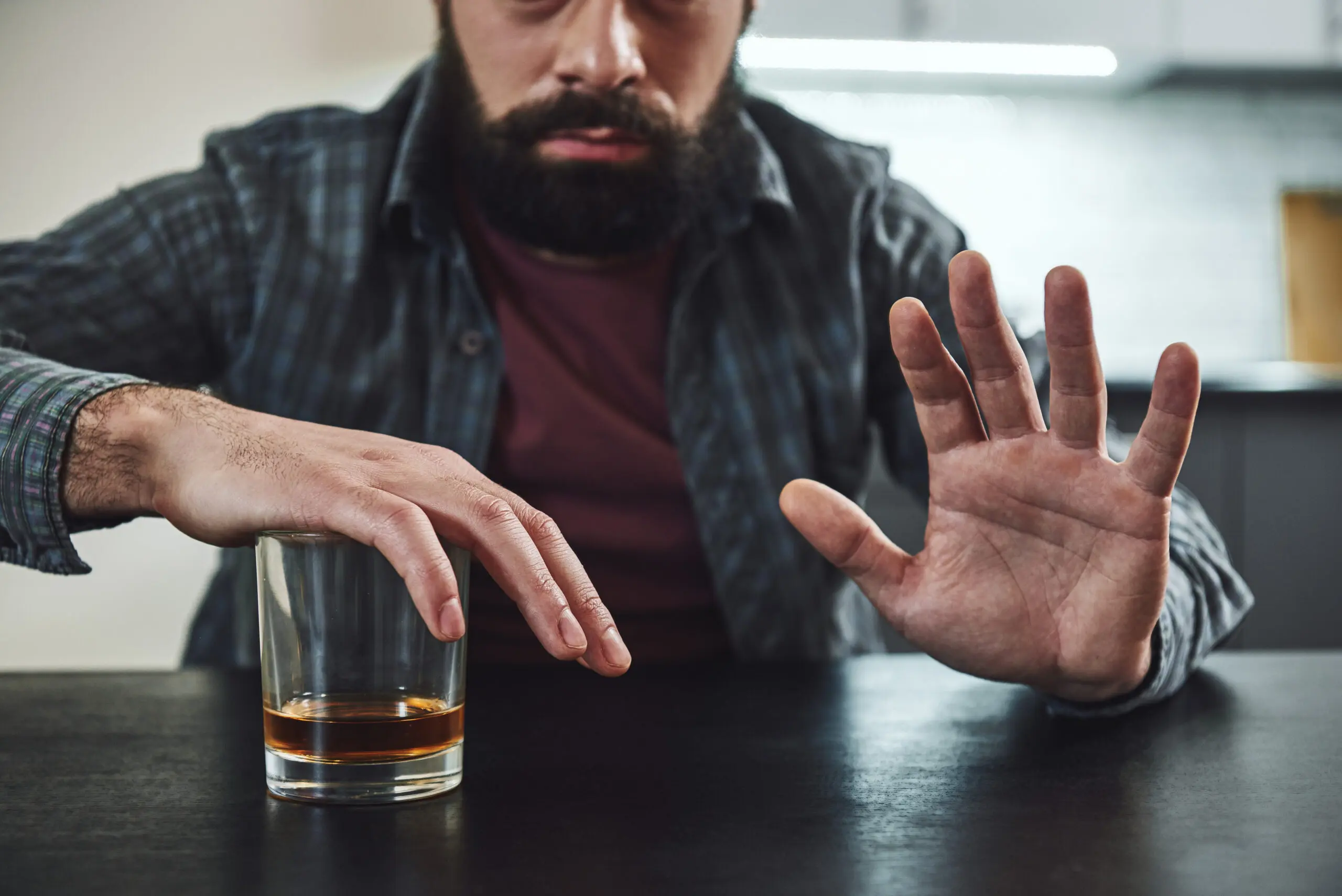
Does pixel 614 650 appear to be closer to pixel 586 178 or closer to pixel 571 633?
pixel 571 633

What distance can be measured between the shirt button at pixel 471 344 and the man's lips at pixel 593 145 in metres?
0.19

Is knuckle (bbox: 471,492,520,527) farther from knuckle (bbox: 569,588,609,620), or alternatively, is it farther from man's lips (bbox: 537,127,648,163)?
man's lips (bbox: 537,127,648,163)

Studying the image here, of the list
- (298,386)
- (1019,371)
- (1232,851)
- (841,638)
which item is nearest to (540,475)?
(298,386)

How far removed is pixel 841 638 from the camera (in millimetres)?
1277

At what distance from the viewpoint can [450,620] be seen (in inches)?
18.5

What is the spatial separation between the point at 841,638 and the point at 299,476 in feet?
2.71

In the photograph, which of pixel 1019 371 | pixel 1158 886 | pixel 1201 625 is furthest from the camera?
pixel 1201 625

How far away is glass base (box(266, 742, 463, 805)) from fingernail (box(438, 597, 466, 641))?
0.07 metres

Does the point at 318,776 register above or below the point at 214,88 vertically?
below

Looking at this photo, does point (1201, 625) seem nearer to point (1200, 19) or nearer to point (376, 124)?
point (376, 124)

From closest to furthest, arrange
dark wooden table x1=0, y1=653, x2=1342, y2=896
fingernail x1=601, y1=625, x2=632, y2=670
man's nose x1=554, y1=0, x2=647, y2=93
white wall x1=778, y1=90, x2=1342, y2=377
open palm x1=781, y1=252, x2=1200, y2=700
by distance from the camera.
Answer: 1. dark wooden table x1=0, y1=653, x2=1342, y2=896
2. fingernail x1=601, y1=625, x2=632, y2=670
3. open palm x1=781, y1=252, x2=1200, y2=700
4. man's nose x1=554, y1=0, x2=647, y2=93
5. white wall x1=778, y1=90, x2=1342, y2=377

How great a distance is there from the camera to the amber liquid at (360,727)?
49 cm

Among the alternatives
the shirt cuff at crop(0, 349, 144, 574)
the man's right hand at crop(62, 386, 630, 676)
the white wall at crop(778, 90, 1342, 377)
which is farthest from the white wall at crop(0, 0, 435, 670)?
the man's right hand at crop(62, 386, 630, 676)

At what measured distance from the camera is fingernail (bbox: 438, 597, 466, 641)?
47 cm
